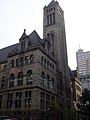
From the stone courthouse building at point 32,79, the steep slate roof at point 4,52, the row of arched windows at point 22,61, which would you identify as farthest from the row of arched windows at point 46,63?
the steep slate roof at point 4,52

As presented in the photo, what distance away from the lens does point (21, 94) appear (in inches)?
1896

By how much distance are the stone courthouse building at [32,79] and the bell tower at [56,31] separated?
0.31m

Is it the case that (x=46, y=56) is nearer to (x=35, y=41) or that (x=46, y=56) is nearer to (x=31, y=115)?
(x=35, y=41)

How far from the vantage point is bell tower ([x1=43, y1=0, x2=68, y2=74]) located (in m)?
63.8

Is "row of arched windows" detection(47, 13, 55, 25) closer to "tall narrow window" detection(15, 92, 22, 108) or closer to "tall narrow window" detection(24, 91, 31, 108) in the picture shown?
"tall narrow window" detection(15, 92, 22, 108)

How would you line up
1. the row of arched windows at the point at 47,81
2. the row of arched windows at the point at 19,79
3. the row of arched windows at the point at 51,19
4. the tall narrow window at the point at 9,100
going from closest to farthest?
the row of arched windows at the point at 19,79 < the tall narrow window at the point at 9,100 < the row of arched windows at the point at 47,81 < the row of arched windows at the point at 51,19

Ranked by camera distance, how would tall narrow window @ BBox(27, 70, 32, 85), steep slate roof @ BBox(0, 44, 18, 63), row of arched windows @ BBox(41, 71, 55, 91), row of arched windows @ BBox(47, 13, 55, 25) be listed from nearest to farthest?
1. tall narrow window @ BBox(27, 70, 32, 85)
2. row of arched windows @ BBox(41, 71, 55, 91)
3. steep slate roof @ BBox(0, 44, 18, 63)
4. row of arched windows @ BBox(47, 13, 55, 25)

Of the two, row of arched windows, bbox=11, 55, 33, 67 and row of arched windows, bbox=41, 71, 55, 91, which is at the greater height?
row of arched windows, bbox=11, 55, 33, 67

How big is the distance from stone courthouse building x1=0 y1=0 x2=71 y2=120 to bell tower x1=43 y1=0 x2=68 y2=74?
12.3 inches

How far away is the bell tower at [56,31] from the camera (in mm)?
63822

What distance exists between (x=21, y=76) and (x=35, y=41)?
10056 millimetres

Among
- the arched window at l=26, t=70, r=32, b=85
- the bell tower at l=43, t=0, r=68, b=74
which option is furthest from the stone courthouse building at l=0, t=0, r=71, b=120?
the bell tower at l=43, t=0, r=68, b=74

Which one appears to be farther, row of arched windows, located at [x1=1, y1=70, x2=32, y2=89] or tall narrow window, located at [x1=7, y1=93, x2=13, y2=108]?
tall narrow window, located at [x1=7, y1=93, x2=13, y2=108]

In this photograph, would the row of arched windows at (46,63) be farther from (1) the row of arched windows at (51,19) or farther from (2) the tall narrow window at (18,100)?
(1) the row of arched windows at (51,19)
